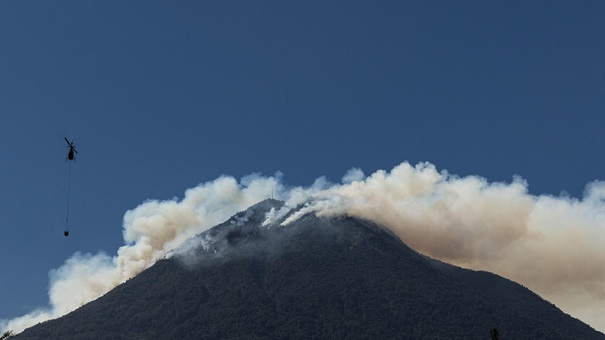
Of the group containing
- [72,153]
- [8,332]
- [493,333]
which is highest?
[72,153]

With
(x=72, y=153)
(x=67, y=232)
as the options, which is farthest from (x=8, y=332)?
(x=72, y=153)

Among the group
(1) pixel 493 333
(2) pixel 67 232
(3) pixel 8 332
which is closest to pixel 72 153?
(2) pixel 67 232

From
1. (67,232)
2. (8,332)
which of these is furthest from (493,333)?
(67,232)

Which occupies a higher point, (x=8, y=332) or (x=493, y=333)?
Result: (x=8, y=332)

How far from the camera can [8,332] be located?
210 ft

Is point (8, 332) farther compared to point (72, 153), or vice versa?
point (72, 153)

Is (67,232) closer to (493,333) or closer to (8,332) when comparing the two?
(8,332)

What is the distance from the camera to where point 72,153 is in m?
91.6

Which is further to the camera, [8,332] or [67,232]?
[67,232]

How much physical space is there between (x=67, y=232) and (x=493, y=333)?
139 feet

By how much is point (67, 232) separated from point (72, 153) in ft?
27.2

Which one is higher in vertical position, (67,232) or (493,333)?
(67,232)

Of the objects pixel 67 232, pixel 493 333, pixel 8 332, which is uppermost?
pixel 67 232

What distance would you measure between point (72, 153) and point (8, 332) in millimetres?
30593
